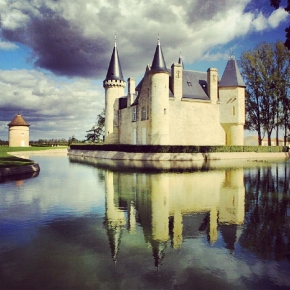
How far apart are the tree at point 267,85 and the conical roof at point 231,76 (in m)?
3.20

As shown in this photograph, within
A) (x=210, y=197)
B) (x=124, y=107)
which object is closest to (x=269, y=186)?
(x=210, y=197)

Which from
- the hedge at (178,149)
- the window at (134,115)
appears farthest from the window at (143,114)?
the hedge at (178,149)

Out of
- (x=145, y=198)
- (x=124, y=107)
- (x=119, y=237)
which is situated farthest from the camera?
(x=124, y=107)

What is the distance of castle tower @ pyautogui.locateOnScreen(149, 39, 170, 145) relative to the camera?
104ft

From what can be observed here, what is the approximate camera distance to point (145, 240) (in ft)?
19.6

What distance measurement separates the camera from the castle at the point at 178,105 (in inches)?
1256

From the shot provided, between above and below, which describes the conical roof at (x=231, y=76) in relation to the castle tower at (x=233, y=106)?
above

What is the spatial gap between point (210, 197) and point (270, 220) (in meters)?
2.94

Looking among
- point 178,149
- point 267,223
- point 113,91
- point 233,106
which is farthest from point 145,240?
point 113,91

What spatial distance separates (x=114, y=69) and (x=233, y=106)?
17.2 meters

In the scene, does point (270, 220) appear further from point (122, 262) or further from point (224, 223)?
point (122, 262)

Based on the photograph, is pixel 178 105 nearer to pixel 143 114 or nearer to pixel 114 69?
pixel 143 114

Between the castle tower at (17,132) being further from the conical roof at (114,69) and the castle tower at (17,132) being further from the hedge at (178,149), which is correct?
the hedge at (178,149)

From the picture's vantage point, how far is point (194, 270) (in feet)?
15.2
